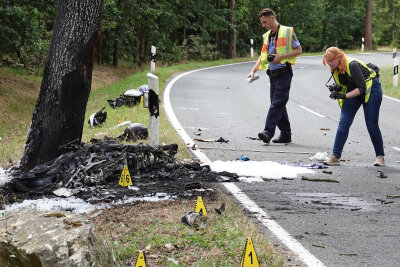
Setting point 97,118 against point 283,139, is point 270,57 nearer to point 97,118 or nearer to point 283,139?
point 283,139

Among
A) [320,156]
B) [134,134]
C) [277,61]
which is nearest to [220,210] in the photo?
[320,156]

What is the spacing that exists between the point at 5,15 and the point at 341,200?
1307 cm

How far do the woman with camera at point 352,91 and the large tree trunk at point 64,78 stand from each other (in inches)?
128

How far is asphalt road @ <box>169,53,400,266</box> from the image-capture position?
204 inches

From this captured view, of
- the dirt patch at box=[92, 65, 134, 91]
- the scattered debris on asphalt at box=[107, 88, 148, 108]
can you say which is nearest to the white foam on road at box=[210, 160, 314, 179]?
the scattered debris on asphalt at box=[107, 88, 148, 108]

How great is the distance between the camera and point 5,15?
55.8ft

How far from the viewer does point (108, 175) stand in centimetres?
690

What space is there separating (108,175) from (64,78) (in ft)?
4.31

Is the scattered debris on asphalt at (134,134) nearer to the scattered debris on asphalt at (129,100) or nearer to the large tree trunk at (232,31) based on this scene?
the scattered debris on asphalt at (129,100)

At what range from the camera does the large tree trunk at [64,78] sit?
23.9 ft

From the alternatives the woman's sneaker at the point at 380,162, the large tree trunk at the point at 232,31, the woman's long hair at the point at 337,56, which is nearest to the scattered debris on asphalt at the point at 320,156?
the woman's sneaker at the point at 380,162

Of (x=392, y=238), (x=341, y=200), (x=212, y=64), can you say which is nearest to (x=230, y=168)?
(x=341, y=200)

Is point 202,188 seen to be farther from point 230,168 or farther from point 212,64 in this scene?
→ point 212,64

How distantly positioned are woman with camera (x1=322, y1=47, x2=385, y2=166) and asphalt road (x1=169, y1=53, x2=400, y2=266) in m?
0.34
